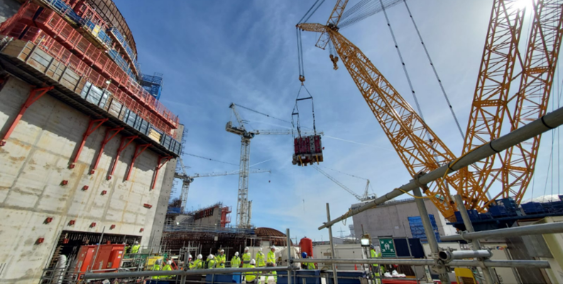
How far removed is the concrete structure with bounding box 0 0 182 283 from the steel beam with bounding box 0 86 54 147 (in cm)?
20

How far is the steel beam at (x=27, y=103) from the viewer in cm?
1596

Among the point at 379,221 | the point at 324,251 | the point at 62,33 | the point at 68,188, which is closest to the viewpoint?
the point at 68,188

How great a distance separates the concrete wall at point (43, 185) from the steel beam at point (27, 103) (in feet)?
0.89

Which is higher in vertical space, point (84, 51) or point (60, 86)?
point (84, 51)

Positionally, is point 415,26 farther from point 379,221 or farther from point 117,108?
Answer: point 379,221

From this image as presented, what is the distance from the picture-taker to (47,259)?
17.3 meters

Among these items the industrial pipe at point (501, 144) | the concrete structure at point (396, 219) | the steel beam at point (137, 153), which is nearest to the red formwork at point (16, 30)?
the steel beam at point (137, 153)

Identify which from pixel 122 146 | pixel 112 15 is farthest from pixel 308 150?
pixel 112 15

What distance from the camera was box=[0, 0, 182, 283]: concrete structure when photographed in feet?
52.1

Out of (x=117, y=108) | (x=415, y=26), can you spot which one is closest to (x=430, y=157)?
(x=415, y=26)

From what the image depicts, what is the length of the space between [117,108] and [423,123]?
112ft

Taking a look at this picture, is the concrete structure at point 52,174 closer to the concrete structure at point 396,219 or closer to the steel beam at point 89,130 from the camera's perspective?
the steel beam at point 89,130

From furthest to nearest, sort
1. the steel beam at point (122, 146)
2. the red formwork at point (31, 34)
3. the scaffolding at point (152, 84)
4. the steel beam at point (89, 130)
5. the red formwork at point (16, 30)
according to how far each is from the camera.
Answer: the scaffolding at point (152, 84)
the steel beam at point (122, 146)
the steel beam at point (89, 130)
the red formwork at point (31, 34)
the red formwork at point (16, 30)

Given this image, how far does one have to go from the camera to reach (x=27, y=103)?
17.2 m
